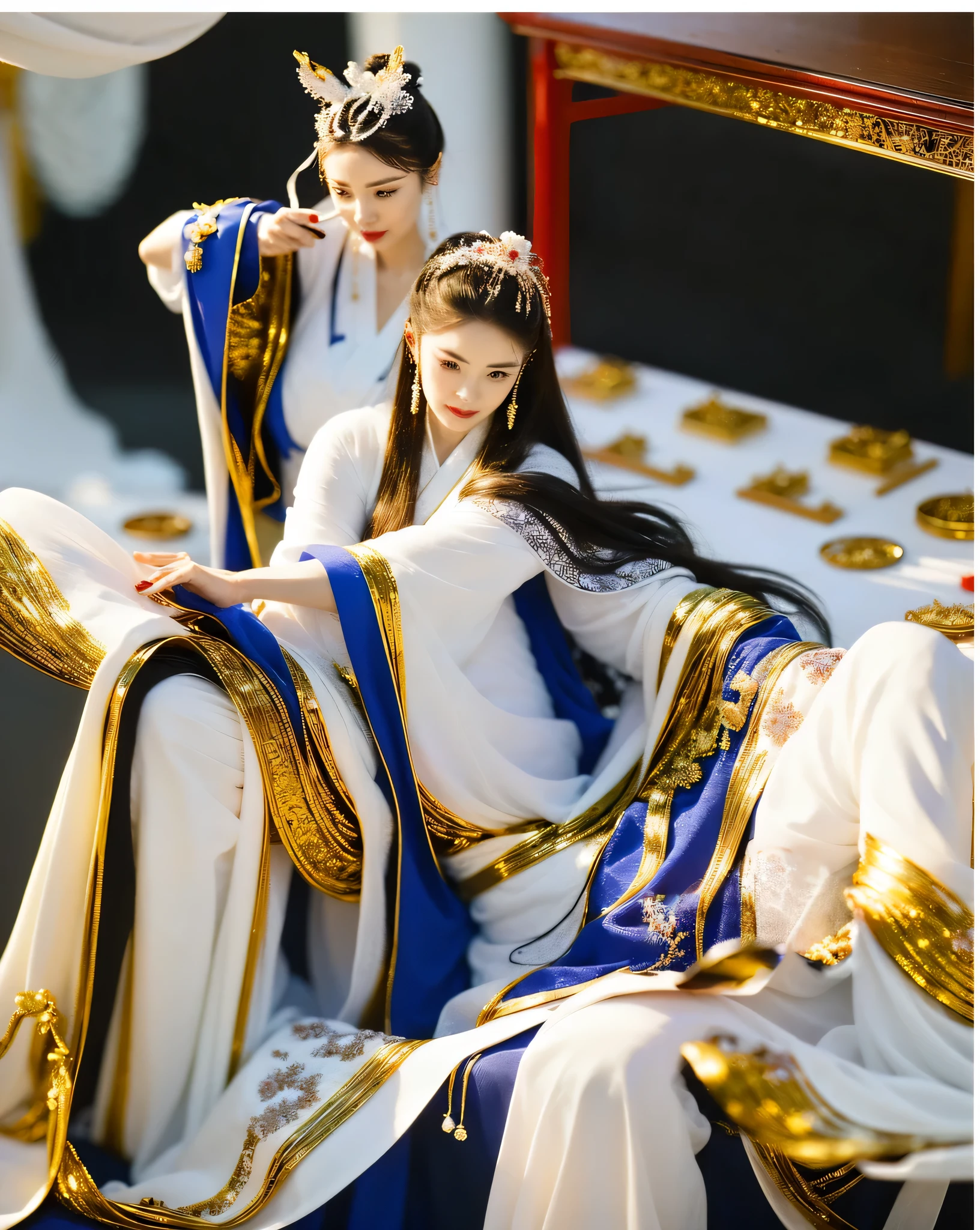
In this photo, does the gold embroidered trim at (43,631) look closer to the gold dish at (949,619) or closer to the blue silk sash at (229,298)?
the blue silk sash at (229,298)

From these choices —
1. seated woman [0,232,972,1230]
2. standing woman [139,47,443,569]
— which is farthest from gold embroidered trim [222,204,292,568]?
seated woman [0,232,972,1230]

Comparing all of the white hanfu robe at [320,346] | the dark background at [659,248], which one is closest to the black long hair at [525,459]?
the white hanfu robe at [320,346]

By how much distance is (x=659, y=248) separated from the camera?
4656 mm

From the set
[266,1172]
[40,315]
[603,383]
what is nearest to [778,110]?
[603,383]

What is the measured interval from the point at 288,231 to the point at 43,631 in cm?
95

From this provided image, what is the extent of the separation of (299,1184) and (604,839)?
2.03 feet

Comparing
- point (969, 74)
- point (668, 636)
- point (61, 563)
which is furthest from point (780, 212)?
point (61, 563)

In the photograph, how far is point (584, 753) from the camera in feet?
7.30

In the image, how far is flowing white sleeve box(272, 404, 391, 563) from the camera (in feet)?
7.14

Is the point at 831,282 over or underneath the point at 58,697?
over

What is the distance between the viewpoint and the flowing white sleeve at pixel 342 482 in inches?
85.7

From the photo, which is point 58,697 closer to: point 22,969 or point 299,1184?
point 22,969

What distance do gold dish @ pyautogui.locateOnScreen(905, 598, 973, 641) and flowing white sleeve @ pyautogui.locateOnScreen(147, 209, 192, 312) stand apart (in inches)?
58.7

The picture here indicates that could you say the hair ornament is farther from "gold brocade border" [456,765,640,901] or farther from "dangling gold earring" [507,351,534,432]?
"gold brocade border" [456,765,640,901]
